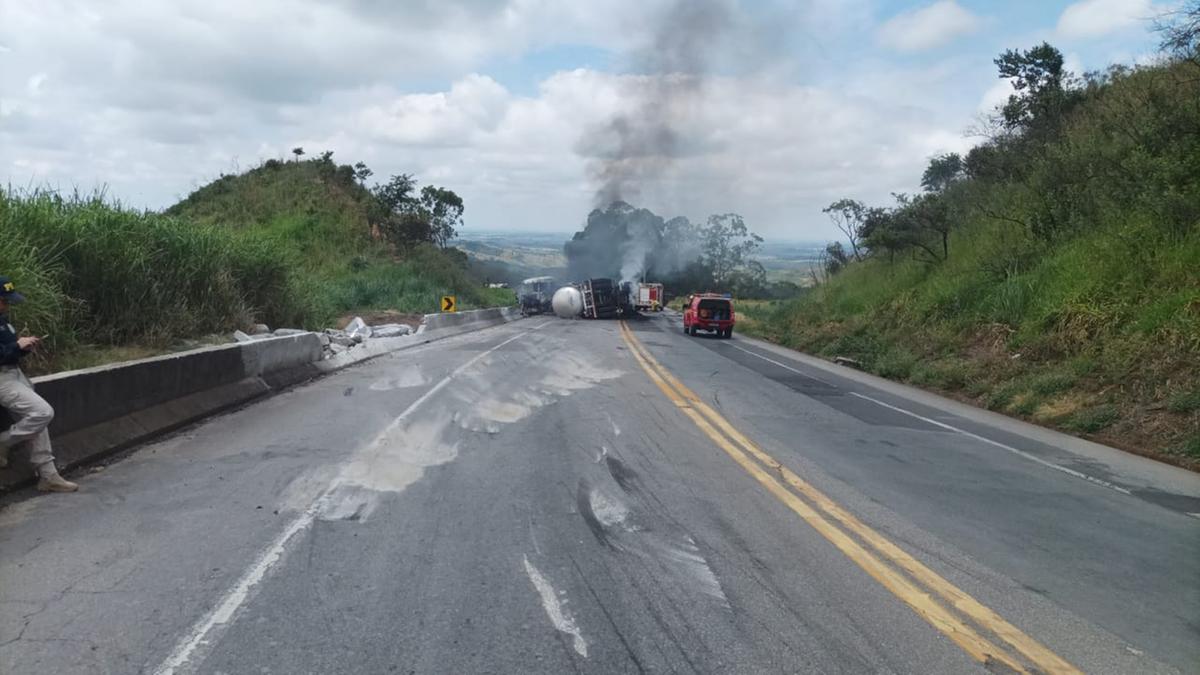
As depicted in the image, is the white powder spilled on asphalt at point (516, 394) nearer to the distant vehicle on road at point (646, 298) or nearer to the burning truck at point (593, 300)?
the burning truck at point (593, 300)

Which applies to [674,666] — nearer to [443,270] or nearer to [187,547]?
[187,547]

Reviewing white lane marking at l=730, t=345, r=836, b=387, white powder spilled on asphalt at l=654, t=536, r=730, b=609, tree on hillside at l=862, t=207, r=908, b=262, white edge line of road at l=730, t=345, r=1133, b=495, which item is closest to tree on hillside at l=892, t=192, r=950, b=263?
tree on hillside at l=862, t=207, r=908, b=262

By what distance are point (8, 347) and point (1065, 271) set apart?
18.5 m

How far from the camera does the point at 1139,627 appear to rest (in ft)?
15.5

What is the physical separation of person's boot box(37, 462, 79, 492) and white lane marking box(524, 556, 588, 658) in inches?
159

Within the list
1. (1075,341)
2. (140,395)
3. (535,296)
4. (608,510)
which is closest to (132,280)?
(140,395)

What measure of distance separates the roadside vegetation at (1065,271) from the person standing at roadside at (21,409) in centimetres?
1170

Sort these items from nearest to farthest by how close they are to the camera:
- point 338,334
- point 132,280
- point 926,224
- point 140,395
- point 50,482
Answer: point 50,482, point 140,395, point 132,280, point 338,334, point 926,224

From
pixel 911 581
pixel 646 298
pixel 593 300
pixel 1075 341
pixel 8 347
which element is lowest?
pixel 646 298

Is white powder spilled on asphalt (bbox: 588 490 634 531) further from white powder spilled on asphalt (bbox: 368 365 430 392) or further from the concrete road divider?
white powder spilled on asphalt (bbox: 368 365 430 392)

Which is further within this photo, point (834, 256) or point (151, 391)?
point (834, 256)

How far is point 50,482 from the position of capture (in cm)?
675

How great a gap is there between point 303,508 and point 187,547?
40.4 inches

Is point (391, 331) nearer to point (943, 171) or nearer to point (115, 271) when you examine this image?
point (115, 271)
